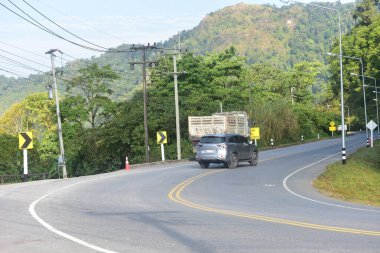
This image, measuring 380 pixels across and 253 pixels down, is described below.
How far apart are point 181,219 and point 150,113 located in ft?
141

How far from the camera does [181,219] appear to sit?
41.8ft

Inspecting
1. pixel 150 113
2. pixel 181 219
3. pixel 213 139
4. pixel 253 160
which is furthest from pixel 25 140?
pixel 150 113

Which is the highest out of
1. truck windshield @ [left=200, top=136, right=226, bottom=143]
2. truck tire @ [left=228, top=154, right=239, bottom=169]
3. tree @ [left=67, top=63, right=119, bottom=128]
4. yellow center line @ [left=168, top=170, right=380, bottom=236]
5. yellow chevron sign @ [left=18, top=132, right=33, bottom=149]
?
tree @ [left=67, top=63, right=119, bottom=128]

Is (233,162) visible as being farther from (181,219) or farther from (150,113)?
(150,113)

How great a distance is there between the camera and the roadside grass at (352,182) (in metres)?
21.5

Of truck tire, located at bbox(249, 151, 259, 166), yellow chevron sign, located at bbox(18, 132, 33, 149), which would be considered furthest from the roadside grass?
yellow chevron sign, located at bbox(18, 132, 33, 149)

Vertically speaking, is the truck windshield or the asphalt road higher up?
the truck windshield

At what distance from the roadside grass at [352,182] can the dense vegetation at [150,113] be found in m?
19.5

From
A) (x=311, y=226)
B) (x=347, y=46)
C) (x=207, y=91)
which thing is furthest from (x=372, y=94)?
(x=311, y=226)

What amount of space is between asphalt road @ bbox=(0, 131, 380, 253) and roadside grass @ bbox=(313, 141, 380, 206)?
1.24 metres

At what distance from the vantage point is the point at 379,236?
33.3ft

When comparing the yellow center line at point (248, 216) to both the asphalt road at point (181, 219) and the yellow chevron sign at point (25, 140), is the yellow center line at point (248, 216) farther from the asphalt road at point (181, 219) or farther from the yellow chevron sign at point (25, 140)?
the yellow chevron sign at point (25, 140)

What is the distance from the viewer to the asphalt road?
954 cm

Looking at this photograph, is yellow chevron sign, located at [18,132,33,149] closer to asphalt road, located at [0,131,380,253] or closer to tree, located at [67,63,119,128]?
asphalt road, located at [0,131,380,253]
